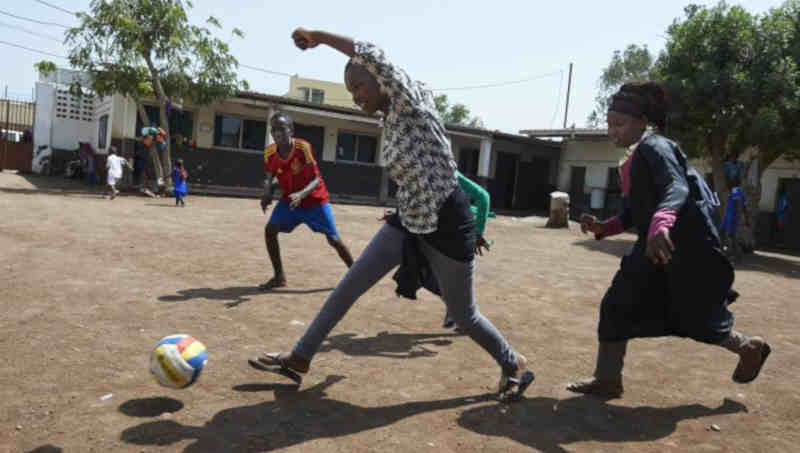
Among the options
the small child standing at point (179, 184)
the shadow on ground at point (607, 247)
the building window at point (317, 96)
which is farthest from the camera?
the building window at point (317, 96)

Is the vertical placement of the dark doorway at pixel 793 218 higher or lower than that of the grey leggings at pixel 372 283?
higher

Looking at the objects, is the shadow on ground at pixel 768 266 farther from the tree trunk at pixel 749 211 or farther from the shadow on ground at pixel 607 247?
the shadow on ground at pixel 607 247

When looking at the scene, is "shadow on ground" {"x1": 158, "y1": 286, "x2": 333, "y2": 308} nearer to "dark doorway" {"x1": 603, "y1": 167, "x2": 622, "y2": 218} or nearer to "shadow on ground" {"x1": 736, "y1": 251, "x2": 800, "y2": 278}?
"shadow on ground" {"x1": 736, "y1": 251, "x2": 800, "y2": 278}

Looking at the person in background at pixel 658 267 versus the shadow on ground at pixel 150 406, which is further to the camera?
the person in background at pixel 658 267

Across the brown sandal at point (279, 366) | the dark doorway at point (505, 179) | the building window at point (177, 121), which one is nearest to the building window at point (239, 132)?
the building window at point (177, 121)

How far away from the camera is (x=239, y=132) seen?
76.4 feet

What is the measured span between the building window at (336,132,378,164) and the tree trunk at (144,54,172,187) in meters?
6.99

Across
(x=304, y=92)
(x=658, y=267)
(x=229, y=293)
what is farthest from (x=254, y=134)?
(x=304, y=92)

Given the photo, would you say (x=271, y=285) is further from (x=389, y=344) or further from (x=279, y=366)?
(x=279, y=366)

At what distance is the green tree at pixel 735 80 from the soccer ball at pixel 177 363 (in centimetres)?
1387

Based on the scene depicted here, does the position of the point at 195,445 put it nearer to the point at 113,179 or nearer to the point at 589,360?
the point at 589,360

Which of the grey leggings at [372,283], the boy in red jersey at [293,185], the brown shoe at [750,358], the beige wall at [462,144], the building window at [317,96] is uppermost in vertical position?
the building window at [317,96]

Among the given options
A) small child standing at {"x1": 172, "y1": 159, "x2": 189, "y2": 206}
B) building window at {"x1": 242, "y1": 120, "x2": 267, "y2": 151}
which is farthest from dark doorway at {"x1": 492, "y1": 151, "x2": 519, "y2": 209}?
small child standing at {"x1": 172, "y1": 159, "x2": 189, "y2": 206}

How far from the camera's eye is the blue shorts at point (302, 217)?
5.97 metres
